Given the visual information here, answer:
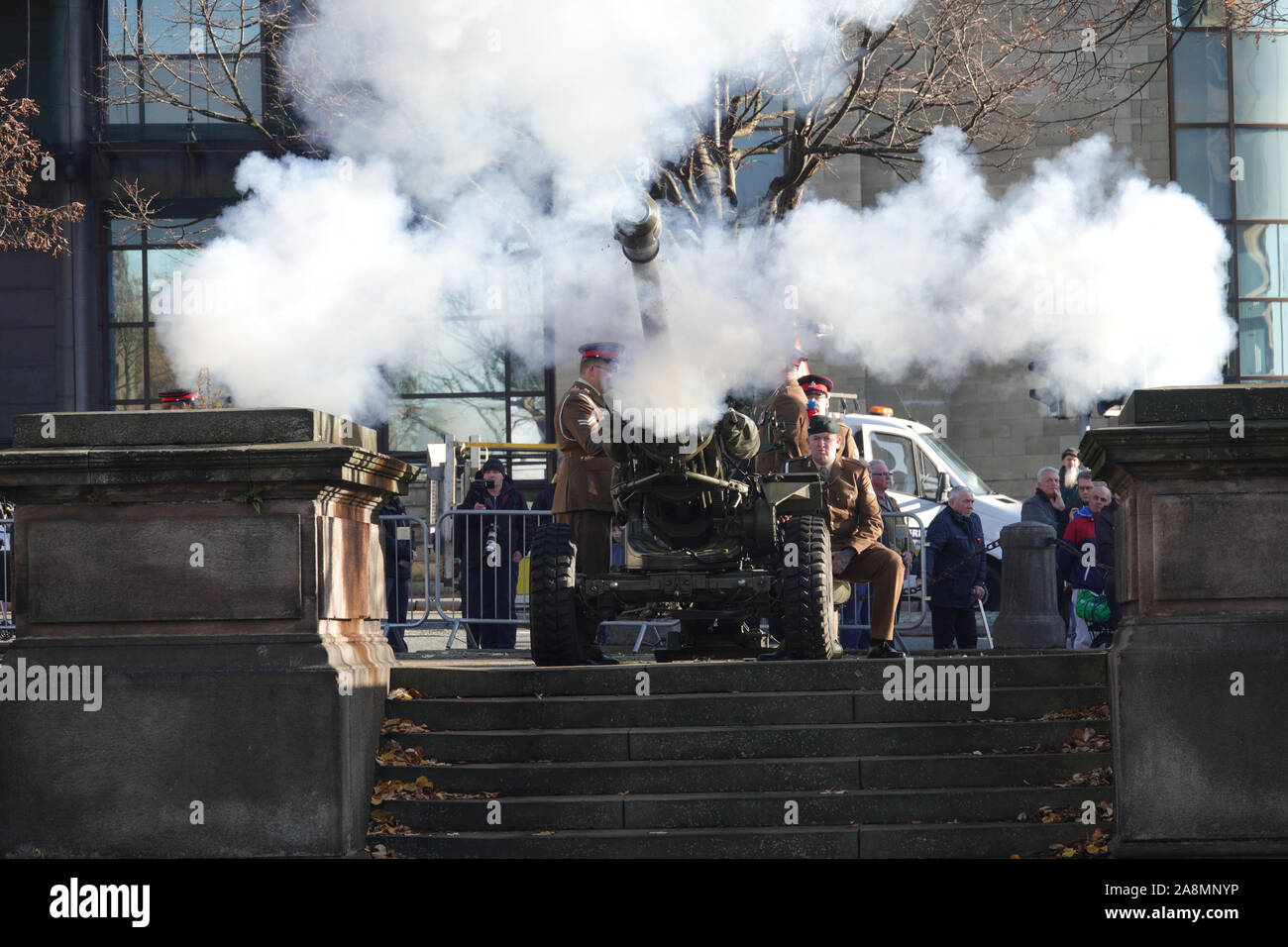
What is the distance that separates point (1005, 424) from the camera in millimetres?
22250

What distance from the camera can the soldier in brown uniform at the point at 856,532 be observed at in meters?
10.8

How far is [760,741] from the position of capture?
811cm

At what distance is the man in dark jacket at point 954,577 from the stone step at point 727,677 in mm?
3789

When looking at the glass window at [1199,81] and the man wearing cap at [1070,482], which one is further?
the glass window at [1199,81]

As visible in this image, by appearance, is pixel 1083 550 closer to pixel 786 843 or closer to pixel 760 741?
pixel 760 741

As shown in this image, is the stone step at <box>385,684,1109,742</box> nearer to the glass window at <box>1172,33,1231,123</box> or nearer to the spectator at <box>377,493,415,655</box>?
the spectator at <box>377,493,415,655</box>

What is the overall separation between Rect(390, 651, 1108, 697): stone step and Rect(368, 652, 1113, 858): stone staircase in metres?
0.01

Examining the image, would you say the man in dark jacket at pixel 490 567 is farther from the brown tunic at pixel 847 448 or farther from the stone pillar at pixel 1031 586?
the stone pillar at pixel 1031 586

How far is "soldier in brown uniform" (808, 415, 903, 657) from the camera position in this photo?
10750 millimetres

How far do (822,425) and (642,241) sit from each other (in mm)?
2186

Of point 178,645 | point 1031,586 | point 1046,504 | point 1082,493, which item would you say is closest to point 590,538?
point 178,645

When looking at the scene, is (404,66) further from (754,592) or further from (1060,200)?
(1060,200)

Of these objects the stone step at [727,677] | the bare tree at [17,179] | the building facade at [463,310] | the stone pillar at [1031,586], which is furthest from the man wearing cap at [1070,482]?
the bare tree at [17,179]

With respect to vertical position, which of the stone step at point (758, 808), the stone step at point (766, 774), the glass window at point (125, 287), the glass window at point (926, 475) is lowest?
the stone step at point (758, 808)
